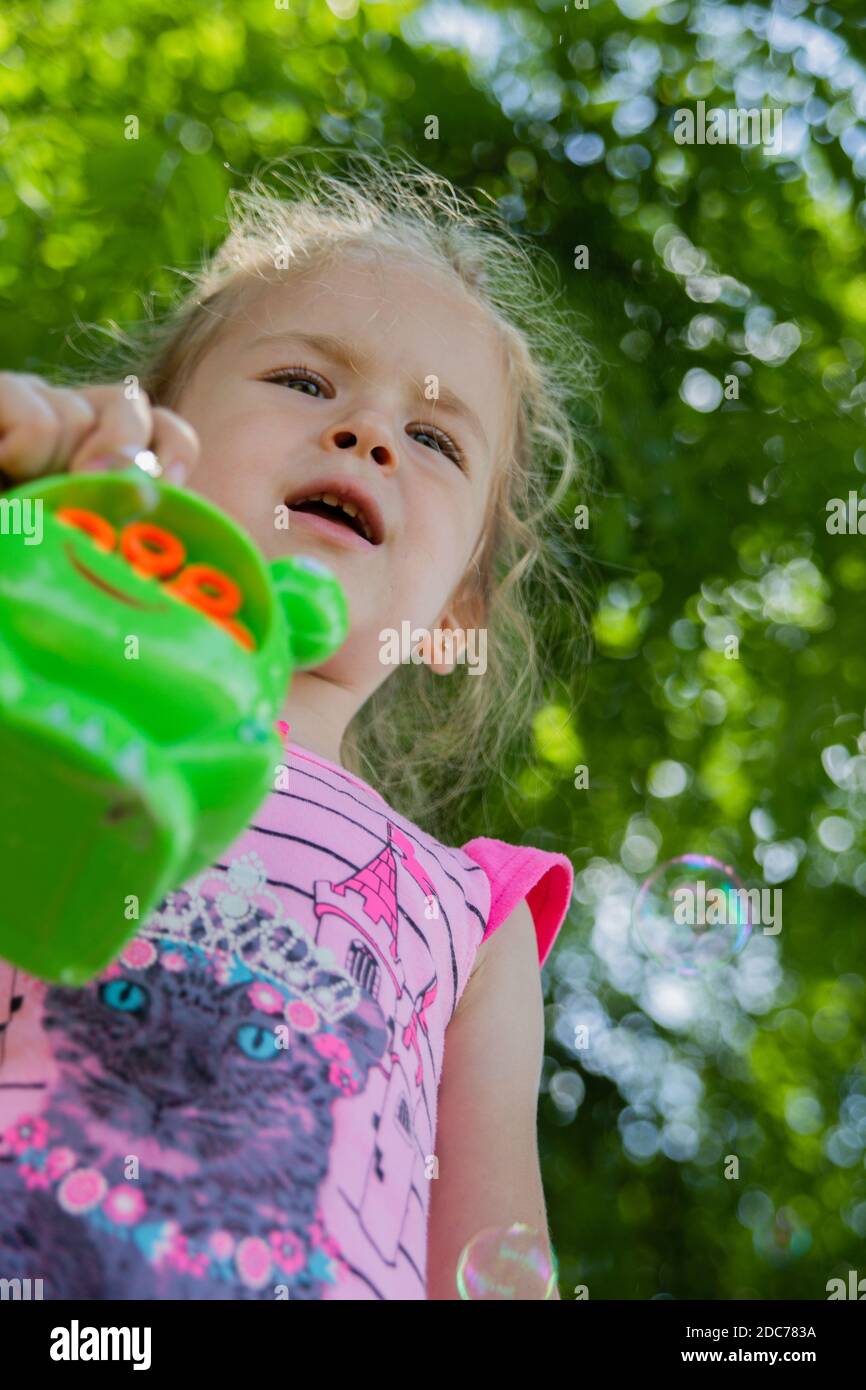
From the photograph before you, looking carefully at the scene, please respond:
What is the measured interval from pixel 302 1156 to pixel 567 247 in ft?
6.84

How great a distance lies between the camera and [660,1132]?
325cm

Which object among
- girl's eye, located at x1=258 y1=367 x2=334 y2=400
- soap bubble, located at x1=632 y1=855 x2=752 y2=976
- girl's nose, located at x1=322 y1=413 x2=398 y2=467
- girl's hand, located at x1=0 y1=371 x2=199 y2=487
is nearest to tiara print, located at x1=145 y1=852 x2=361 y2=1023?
girl's hand, located at x1=0 y1=371 x2=199 y2=487

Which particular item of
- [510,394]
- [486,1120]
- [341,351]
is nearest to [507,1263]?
[486,1120]

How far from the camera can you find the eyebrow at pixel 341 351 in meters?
1.73

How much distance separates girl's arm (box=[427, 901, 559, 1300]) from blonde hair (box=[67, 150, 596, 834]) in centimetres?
77

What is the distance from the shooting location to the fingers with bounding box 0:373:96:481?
100 centimetres

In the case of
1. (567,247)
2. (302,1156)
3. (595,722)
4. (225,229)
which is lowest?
(302,1156)

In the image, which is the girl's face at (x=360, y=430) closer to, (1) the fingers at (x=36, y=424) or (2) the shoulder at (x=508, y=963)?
(2) the shoulder at (x=508, y=963)

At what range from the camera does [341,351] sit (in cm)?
172

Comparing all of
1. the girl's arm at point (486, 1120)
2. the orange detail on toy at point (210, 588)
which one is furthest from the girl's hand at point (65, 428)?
the girl's arm at point (486, 1120)

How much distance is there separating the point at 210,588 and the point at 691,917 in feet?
5.17

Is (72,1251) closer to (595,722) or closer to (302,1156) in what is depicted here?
(302,1156)

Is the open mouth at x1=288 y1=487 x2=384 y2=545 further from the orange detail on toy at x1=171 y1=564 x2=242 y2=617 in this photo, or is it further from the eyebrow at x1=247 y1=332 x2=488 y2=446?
the orange detail on toy at x1=171 y1=564 x2=242 y2=617
